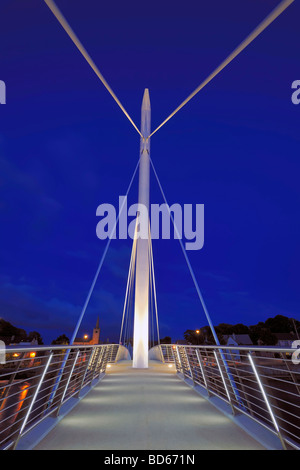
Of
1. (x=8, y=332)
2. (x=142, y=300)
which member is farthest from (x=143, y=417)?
(x=8, y=332)

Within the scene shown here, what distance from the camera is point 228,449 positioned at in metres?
2.61

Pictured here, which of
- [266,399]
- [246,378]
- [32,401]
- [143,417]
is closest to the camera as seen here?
[32,401]

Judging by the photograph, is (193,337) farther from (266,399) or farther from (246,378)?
(266,399)

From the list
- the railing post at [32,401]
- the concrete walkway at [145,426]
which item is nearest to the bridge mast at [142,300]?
the concrete walkway at [145,426]

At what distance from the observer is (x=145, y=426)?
333 cm

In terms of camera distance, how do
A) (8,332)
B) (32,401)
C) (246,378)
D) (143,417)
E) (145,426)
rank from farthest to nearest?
(8,332) → (143,417) → (246,378) → (145,426) → (32,401)

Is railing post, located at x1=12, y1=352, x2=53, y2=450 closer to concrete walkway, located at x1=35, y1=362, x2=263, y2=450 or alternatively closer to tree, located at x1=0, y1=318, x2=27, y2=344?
concrete walkway, located at x1=35, y1=362, x2=263, y2=450

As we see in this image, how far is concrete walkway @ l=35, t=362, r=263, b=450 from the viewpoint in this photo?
8.89ft

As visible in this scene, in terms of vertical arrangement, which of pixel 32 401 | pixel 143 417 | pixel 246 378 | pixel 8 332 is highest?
pixel 8 332

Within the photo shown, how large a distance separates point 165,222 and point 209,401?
8.48m

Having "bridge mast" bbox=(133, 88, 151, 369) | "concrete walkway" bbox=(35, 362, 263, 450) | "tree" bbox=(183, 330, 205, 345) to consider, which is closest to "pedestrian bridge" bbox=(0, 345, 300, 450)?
"concrete walkway" bbox=(35, 362, 263, 450)

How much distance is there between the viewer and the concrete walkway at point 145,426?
2.71 m
